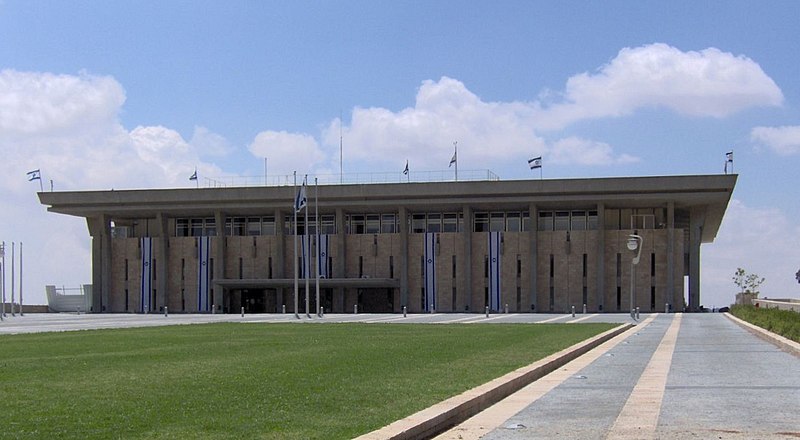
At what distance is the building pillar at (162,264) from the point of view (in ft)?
302

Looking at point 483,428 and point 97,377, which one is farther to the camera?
point 97,377

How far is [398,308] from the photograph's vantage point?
8769cm

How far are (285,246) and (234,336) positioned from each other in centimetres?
5703

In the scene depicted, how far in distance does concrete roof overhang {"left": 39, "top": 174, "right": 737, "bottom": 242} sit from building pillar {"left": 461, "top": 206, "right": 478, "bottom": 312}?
3.78 feet

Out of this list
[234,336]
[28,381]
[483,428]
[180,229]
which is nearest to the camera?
[483,428]

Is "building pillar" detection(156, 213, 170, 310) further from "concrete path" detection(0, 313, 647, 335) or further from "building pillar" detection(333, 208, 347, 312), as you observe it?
"concrete path" detection(0, 313, 647, 335)

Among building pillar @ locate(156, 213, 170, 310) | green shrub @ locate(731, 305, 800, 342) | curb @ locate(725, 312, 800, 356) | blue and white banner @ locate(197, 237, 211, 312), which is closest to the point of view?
curb @ locate(725, 312, 800, 356)

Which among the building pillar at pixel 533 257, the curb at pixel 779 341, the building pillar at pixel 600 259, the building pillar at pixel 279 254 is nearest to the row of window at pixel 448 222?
the building pillar at pixel 533 257

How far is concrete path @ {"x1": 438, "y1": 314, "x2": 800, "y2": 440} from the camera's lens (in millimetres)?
11875

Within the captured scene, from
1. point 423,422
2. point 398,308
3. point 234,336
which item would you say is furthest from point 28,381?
point 398,308

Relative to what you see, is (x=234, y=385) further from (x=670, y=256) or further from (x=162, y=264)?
(x=162, y=264)

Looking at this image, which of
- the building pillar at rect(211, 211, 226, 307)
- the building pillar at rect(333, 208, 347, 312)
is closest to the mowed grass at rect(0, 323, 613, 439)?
the building pillar at rect(333, 208, 347, 312)

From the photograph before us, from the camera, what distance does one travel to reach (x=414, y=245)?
88000 millimetres

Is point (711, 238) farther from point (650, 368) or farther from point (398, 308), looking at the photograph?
point (650, 368)
